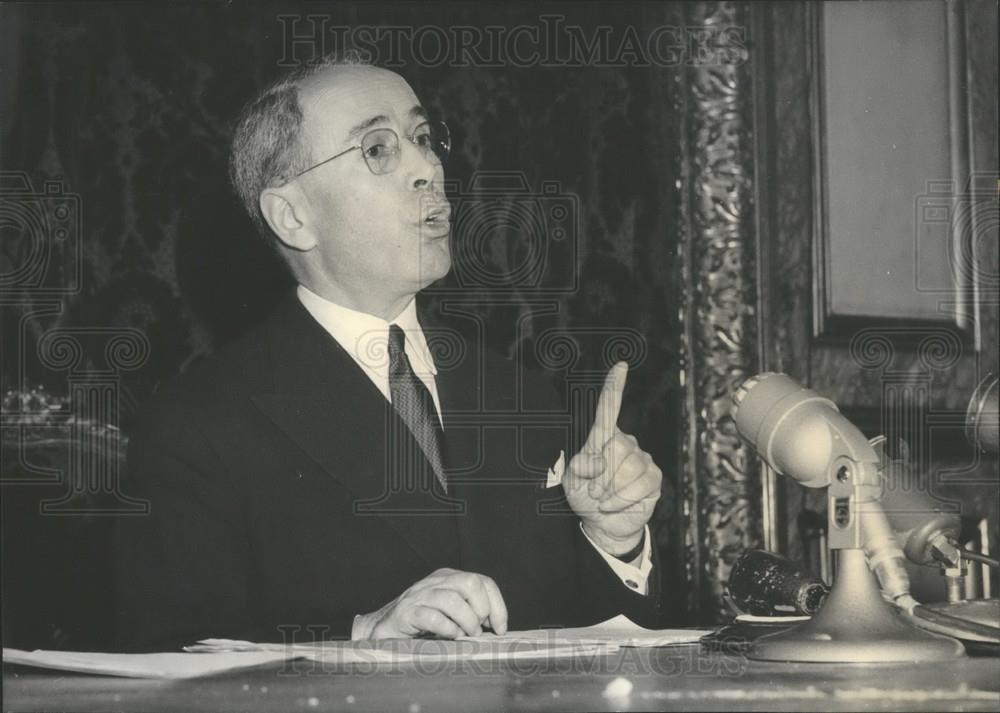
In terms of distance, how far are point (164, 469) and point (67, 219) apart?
41 centimetres

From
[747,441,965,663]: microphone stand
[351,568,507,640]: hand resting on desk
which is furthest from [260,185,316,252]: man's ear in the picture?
[747,441,965,663]: microphone stand

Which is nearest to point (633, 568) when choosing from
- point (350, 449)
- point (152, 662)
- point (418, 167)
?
point (350, 449)

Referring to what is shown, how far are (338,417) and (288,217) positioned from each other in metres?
0.32

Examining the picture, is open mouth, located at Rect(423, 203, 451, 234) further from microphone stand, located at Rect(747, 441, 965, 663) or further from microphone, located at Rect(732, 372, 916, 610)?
microphone stand, located at Rect(747, 441, 965, 663)

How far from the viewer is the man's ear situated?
1.93 meters

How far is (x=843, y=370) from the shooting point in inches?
89.7

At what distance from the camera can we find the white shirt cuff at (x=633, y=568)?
1882 millimetres

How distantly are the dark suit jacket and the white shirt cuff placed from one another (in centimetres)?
1

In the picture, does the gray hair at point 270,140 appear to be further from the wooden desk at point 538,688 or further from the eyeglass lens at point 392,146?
the wooden desk at point 538,688

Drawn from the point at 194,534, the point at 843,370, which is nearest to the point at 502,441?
the point at 194,534

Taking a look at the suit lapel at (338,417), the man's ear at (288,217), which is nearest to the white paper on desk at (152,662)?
the suit lapel at (338,417)

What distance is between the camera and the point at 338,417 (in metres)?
1.90

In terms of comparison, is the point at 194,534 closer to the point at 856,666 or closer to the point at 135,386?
the point at 135,386

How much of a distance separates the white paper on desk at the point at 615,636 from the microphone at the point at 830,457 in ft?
0.69
